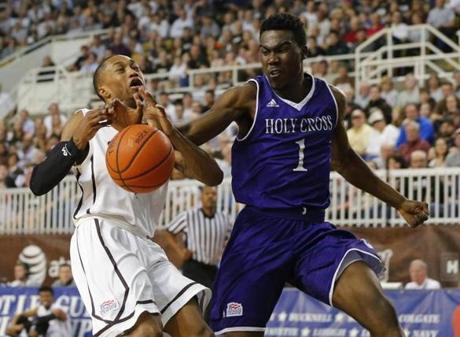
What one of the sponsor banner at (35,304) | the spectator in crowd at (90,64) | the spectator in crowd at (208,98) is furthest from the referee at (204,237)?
the spectator in crowd at (90,64)

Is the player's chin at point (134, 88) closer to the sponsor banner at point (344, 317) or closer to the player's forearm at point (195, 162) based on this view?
the player's forearm at point (195, 162)

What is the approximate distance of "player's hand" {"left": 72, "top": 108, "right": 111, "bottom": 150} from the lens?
20.4ft

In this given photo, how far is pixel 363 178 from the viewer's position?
7523mm

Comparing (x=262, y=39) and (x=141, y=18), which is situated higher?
(x=141, y=18)

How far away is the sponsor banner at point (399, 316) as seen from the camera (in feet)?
35.4

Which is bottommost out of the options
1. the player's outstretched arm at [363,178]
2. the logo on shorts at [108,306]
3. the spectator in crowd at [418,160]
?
the logo on shorts at [108,306]

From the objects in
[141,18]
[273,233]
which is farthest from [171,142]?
[141,18]

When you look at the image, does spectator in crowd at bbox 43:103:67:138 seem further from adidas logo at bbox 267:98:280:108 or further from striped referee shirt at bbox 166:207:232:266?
adidas logo at bbox 267:98:280:108

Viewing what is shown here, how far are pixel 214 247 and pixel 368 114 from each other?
3.95m

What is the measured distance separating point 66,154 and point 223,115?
104cm

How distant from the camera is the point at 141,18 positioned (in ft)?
73.0

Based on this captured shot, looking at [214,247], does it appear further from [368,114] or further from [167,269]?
[167,269]

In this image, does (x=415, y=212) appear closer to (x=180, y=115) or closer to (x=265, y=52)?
(x=265, y=52)

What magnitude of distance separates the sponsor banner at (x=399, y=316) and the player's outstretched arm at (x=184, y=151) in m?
4.76
